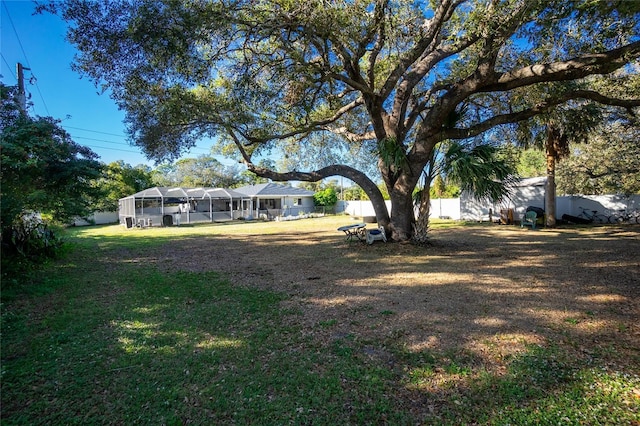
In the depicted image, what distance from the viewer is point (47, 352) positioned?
3.53 m

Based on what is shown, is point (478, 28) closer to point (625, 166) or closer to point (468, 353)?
point (468, 353)

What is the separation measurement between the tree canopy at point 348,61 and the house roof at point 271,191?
57.0 feet

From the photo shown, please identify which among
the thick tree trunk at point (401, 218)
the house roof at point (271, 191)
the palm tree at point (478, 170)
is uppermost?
the house roof at point (271, 191)

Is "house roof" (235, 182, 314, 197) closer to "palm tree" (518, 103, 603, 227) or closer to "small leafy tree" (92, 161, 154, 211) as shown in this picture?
"small leafy tree" (92, 161, 154, 211)

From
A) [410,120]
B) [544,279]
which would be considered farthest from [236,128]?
[544,279]

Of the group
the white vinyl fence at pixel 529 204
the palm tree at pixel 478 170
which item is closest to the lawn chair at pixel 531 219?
the white vinyl fence at pixel 529 204

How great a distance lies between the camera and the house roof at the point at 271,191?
97.3 feet

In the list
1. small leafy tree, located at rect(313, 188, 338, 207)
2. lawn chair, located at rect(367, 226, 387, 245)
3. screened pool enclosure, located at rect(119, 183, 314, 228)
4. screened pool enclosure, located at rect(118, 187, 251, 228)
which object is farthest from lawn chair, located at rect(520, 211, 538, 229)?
screened pool enclosure, located at rect(118, 187, 251, 228)

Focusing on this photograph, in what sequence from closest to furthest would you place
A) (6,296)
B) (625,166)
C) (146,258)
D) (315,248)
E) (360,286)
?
(6,296) < (360,286) < (146,258) < (315,248) < (625,166)

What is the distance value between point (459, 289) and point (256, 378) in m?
3.99

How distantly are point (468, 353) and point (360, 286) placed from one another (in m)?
2.82

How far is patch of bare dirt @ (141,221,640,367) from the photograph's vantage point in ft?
12.3

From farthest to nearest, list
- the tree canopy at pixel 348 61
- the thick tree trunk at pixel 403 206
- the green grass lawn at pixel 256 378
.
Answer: the thick tree trunk at pixel 403 206 → the tree canopy at pixel 348 61 → the green grass lawn at pixel 256 378

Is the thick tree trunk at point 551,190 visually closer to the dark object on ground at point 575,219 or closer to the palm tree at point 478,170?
the dark object on ground at point 575,219
